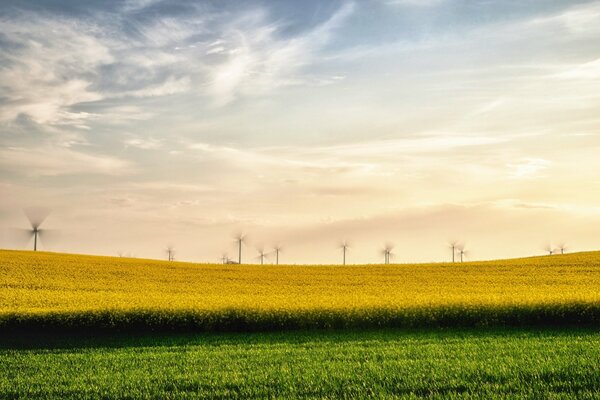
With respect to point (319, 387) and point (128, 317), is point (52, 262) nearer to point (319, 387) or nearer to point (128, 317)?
point (128, 317)

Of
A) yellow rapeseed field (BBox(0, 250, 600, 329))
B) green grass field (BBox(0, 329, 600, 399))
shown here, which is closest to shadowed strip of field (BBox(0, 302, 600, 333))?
yellow rapeseed field (BBox(0, 250, 600, 329))

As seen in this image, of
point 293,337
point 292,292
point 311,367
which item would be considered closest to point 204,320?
point 293,337

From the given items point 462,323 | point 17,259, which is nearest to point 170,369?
point 462,323

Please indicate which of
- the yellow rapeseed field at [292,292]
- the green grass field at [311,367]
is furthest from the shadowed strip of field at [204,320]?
the green grass field at [311,367]

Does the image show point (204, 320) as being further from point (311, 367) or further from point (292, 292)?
point (292, 292)

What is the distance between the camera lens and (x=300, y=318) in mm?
23859

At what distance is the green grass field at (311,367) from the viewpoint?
38.1 ft

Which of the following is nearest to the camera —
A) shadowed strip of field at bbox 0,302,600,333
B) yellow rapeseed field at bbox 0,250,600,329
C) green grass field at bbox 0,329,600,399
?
green grass field at bbox 0,329,600,399

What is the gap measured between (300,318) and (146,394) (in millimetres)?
12567

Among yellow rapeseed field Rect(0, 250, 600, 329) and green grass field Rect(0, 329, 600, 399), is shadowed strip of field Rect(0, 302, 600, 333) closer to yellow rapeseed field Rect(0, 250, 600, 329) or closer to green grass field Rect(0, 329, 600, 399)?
yellow rapeseed field Rect(0, 250, 600, 329)

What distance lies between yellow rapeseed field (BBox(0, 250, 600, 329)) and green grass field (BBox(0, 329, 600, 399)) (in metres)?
2.35

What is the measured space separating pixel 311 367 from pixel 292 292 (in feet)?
67.1

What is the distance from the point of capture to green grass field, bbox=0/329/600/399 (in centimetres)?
1162

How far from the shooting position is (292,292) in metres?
34.8
